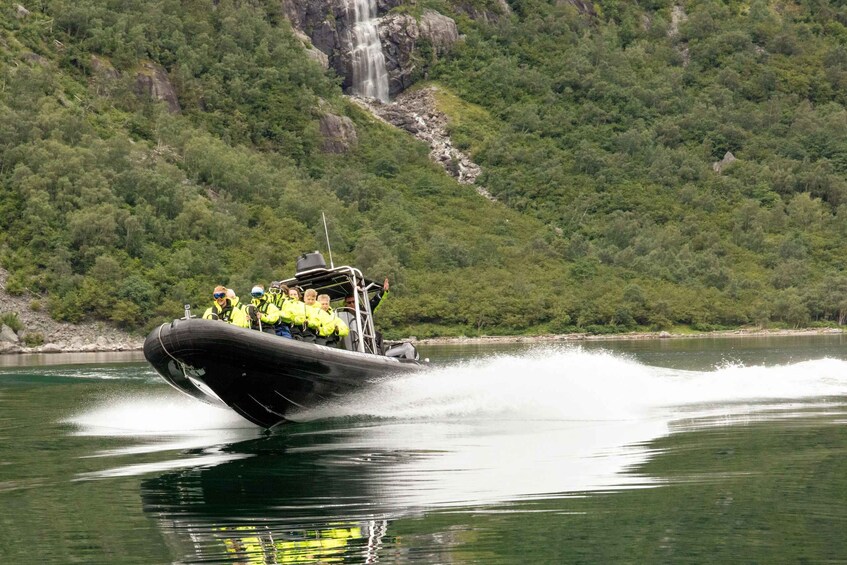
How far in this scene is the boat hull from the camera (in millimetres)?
18500

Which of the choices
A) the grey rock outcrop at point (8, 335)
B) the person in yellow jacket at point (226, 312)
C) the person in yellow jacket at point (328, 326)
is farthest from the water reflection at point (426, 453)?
the grey rock outcrop at point (8, 335)

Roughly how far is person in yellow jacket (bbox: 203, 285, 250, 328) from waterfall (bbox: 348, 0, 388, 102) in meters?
139

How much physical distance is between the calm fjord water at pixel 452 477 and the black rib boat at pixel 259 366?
440 mm

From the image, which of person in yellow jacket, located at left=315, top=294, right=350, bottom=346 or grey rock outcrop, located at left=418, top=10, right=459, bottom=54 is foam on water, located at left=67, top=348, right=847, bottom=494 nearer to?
person in yellow jacket, located at left=315, top=294, right=350, bottom=346

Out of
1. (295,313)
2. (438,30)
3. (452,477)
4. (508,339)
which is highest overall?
(438,30)

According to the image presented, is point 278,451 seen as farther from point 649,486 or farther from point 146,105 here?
point 146,105

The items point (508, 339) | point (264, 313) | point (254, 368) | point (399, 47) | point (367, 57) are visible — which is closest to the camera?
point (254, 368)

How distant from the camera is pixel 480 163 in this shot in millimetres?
150375

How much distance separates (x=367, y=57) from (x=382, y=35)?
3311mm

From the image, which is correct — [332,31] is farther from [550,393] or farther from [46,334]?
[550,393]

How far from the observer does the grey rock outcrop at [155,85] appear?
429ft

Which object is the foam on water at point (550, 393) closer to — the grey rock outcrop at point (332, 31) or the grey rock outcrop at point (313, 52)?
the grey rock outcrop at point (313, 52)

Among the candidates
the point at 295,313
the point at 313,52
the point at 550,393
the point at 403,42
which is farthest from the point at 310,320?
the point at 403,42

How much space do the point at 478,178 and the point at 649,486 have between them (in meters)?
135
